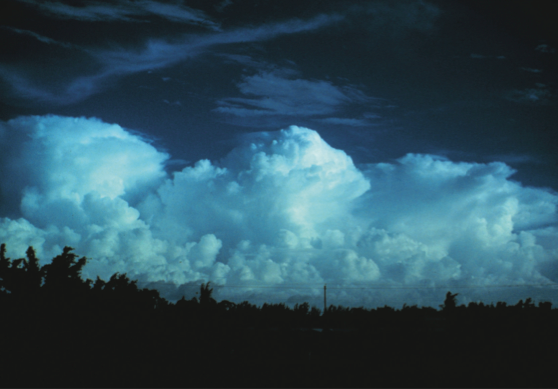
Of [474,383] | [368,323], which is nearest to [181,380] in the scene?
[368,323]

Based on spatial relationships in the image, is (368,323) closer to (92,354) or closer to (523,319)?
(523,319)

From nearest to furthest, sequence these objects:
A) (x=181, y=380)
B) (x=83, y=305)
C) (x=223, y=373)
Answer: (x=83, y=305) → (x=181, y=380) → (x=223, y=373)

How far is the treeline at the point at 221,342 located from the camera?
17.5 m

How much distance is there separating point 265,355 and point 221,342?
2688mm

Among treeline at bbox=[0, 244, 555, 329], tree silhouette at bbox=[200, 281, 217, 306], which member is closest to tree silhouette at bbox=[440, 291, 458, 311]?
treeline at bbox=[0, 244, 555, 329]

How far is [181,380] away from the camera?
20203mm

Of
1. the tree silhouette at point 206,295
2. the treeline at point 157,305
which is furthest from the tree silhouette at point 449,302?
the tree silhouette at point 206,295

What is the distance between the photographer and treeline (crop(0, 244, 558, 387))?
17.5 metres

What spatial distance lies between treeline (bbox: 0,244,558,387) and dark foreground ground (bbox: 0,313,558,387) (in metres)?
0.05

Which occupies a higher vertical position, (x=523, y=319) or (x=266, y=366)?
(x=523, y=319)

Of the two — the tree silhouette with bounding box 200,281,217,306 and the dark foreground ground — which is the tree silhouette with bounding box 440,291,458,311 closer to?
the dark foreground ground

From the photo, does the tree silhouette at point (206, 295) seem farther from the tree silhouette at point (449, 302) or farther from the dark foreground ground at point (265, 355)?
the tree silhouette at point (449, 302)

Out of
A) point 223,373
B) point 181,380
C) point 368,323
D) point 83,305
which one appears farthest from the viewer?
point 368,323

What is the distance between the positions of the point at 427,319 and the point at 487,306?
16.5 feet
